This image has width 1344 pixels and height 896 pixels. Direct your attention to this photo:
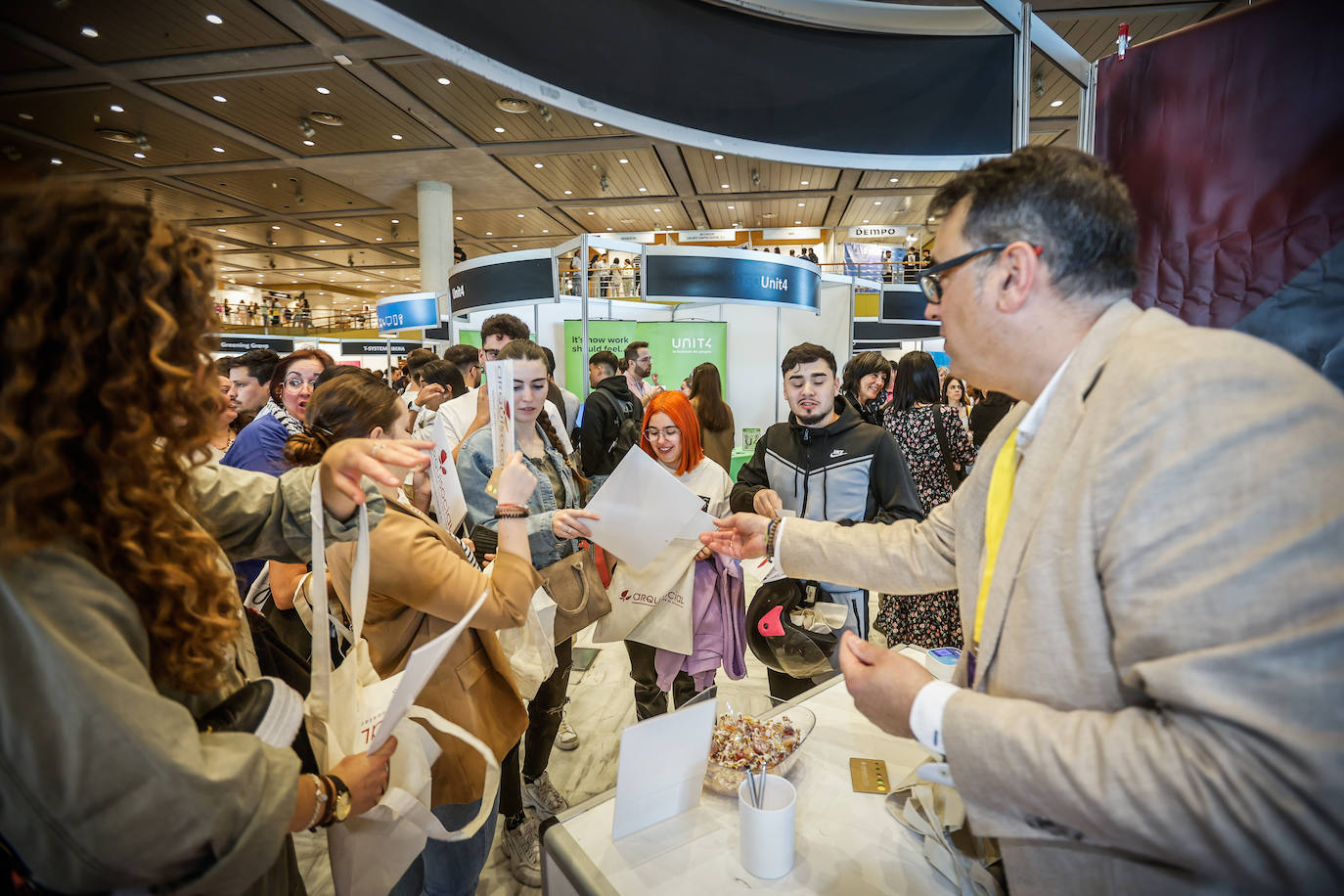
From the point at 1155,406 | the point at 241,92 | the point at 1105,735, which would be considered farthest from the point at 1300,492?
the point at 241,92

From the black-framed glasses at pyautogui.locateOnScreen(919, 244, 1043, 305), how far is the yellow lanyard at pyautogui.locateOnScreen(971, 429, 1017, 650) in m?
0.28

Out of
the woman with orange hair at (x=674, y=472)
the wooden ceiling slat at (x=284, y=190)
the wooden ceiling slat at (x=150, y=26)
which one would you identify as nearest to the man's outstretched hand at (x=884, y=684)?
the woman with orange hair at (x=674, y=472)

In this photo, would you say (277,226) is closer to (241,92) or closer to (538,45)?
(241,92)

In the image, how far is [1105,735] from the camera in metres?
0.65

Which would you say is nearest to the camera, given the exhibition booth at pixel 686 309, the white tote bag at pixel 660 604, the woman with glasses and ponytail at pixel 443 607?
the woman with glasses and ponytail at pixel 443 607

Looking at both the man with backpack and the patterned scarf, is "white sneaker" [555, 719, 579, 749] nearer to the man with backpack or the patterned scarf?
the patterned scarf

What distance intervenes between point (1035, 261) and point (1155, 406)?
329 mm

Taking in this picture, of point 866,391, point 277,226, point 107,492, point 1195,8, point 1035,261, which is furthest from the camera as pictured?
point 277,226

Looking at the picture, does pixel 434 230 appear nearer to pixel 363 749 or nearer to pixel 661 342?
pixel 661 342

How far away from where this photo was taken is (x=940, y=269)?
3.33ft

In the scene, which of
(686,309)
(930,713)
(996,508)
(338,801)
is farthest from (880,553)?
(686,309)

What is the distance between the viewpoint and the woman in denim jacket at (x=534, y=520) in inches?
88.4

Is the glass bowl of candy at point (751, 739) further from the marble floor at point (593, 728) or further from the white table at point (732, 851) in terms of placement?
the marble floor at point (593, 728)

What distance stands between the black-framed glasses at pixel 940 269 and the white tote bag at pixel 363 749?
101 centimetres
